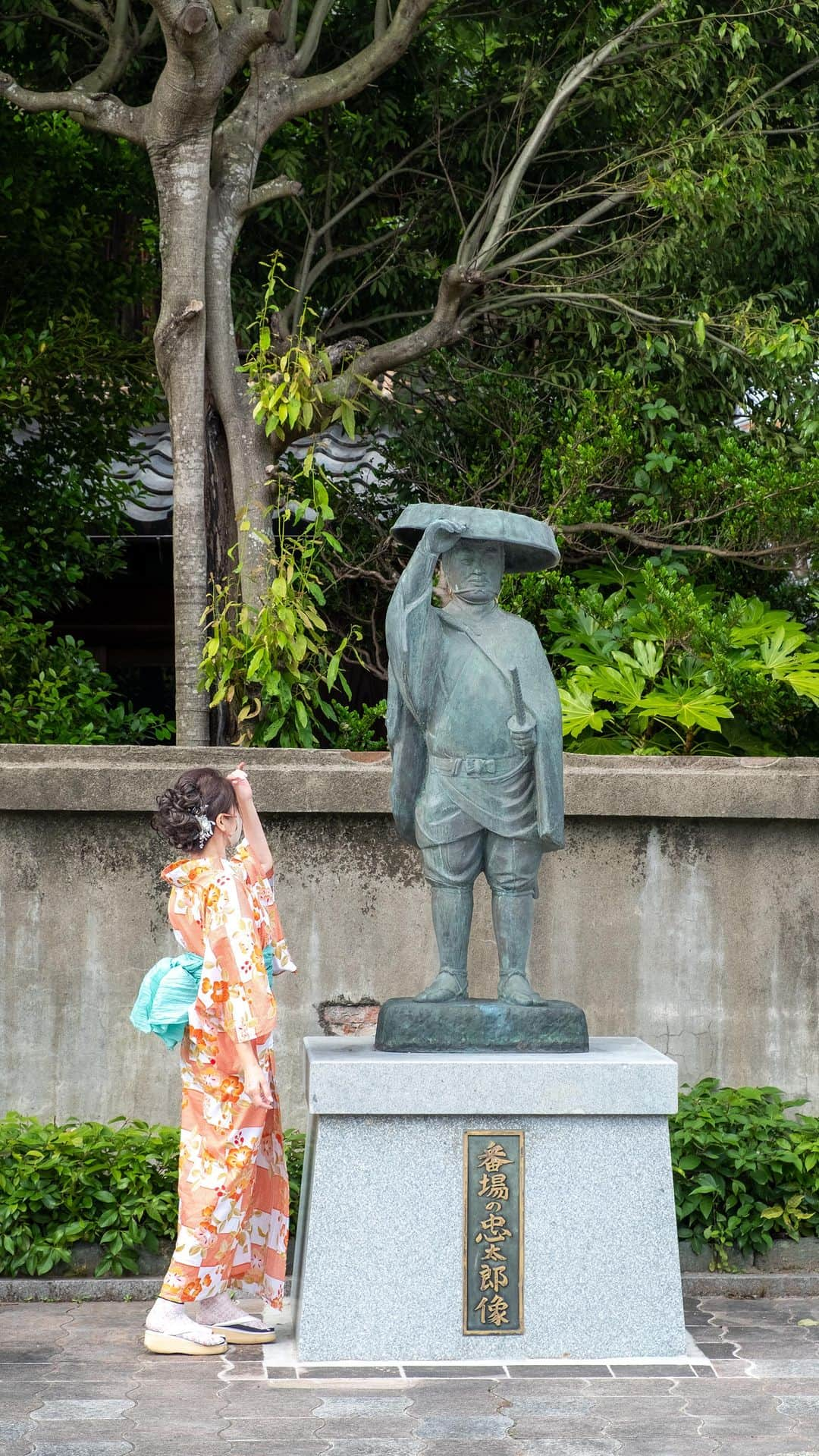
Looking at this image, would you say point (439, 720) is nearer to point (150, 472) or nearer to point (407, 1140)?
point (407, 1140)

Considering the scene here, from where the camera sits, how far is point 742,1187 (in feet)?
21.8

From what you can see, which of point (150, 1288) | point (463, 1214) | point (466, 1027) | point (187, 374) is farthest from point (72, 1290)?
point (187, 374)

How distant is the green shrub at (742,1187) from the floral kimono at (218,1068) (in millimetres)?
1989

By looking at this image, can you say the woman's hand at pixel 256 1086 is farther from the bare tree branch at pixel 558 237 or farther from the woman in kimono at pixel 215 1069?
the bare tree branch at pixel 558 237

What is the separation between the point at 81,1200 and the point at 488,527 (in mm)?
3194

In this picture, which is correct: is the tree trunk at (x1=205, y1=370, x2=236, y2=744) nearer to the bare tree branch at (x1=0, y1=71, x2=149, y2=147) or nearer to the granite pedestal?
the bare tree branch at (x1=0, y1=71, x2=149, y2=147)

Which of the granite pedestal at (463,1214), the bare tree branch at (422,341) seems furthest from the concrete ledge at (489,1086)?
the bare tree branch at (422,341)

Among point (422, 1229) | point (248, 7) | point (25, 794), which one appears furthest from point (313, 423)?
point (422, 1229)

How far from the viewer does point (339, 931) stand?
766 centimetres

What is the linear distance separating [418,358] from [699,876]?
3616 mm

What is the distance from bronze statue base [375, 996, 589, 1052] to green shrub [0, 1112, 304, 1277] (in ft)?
4.59

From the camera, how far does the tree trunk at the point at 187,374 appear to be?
28.3 ft

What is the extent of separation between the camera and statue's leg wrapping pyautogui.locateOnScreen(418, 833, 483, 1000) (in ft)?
19.2

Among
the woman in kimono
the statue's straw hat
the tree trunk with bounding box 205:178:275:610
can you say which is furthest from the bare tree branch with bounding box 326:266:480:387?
the woman in kimono
